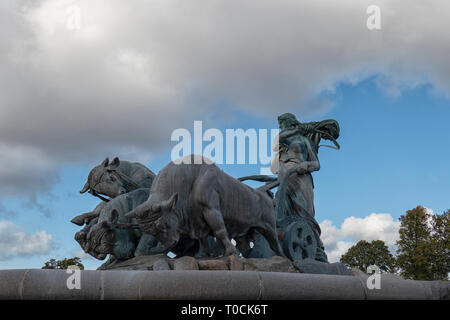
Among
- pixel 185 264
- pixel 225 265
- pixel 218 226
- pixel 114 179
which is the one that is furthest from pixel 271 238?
pixel 114 179

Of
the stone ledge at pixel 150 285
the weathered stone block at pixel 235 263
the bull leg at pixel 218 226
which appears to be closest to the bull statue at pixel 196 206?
the bull leg at pixel 218 226

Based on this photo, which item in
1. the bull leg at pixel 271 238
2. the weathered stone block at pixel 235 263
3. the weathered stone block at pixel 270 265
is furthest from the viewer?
the bull leg at pixel 271 238

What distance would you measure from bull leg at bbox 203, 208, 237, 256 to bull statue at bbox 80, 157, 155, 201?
7.95ft

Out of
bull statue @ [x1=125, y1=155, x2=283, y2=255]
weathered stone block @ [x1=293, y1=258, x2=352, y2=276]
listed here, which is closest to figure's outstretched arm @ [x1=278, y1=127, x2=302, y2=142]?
bull statue @ [x1=125, y1=155, x2=283, y2=255]

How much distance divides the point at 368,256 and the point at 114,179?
32376 millimetres

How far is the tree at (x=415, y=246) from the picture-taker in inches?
1208

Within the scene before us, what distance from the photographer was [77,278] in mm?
5605

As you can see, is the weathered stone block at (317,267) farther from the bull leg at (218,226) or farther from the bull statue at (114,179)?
the bull statue at (114,179)

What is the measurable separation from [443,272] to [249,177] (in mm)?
24093

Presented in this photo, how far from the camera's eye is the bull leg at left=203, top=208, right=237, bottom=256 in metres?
7.86

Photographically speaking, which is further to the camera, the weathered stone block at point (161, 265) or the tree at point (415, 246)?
the tree at point (415, 246)
